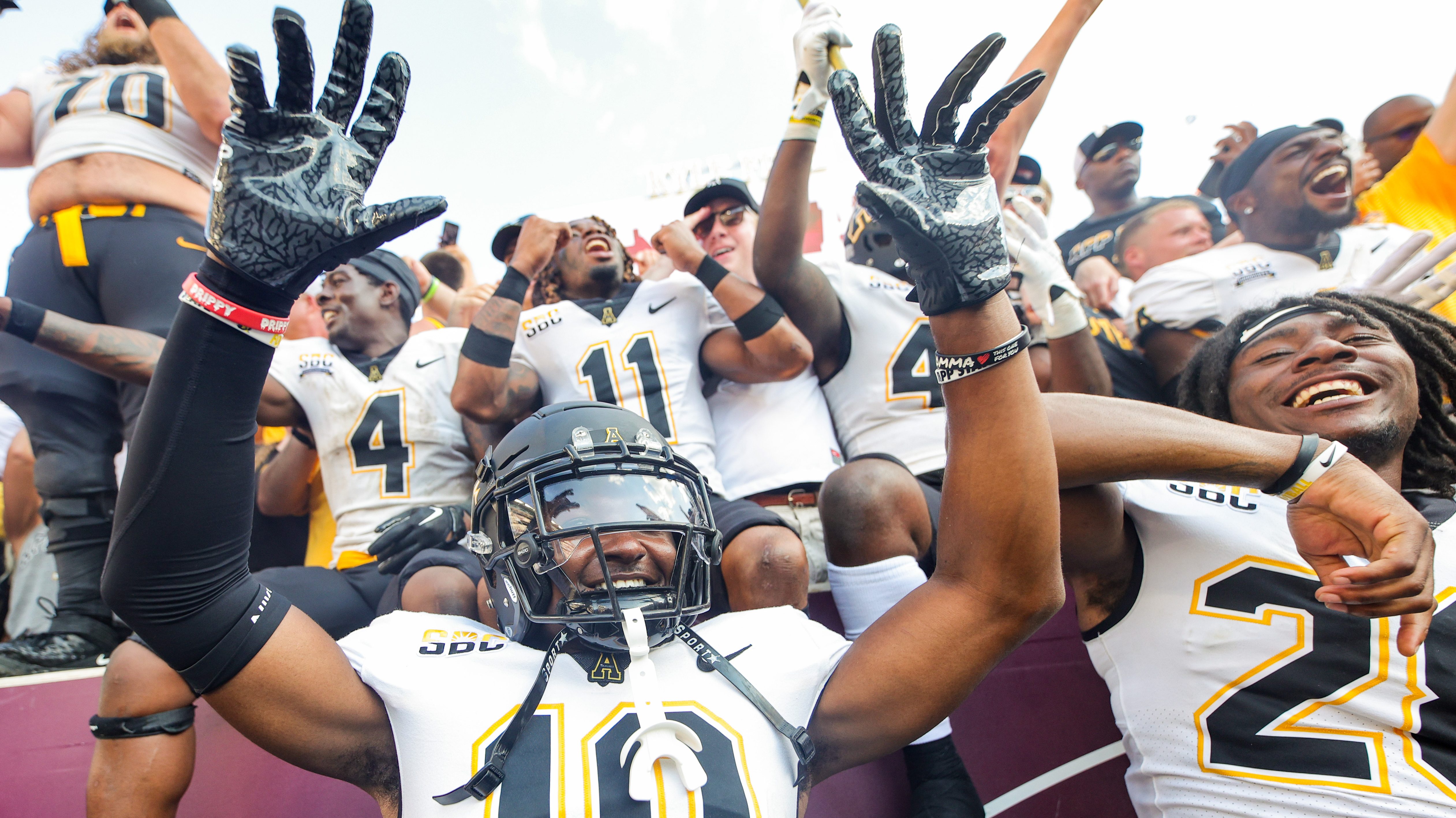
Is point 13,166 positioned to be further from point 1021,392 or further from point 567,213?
point 1021,392

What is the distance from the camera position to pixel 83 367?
121 inches

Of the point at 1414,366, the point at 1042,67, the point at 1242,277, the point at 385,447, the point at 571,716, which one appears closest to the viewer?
the point at 571,716

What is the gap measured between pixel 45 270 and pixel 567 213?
156 inches

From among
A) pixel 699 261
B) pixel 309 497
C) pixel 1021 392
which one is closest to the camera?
pixel 1021 392

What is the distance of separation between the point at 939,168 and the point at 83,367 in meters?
3.49

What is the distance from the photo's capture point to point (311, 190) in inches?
45.5

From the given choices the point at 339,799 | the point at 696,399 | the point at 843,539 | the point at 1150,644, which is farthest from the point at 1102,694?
the point at 339,799

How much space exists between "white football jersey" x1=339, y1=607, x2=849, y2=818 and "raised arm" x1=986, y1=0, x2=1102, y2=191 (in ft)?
8.10

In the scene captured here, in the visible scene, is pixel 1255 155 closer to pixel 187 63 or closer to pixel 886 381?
pixel 886 381

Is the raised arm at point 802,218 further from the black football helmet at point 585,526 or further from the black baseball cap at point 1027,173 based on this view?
the black baseball cap at point 1027,173

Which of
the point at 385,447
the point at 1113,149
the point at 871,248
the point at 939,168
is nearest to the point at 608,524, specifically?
the point at 939,168

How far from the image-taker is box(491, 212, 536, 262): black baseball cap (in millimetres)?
3686

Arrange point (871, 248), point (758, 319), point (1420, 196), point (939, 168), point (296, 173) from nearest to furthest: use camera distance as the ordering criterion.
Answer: point (296, 173) → point (939, 168) → point (758, 319) → point (871, 248) → point (1420, 196)

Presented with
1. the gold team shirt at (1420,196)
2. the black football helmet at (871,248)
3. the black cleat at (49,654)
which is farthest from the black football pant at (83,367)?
the gold team shirt at (1420,196)
